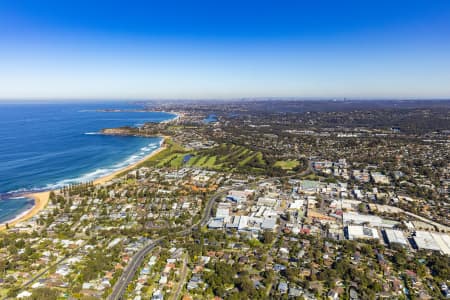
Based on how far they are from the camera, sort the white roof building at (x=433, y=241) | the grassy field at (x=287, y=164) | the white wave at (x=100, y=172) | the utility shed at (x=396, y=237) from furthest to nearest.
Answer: the grassy field at (x=287, y=164) < the white wave at (x=100, y=172) < the utility shed at (x=396, y=237) < the white roof building at (x=433, y=241)

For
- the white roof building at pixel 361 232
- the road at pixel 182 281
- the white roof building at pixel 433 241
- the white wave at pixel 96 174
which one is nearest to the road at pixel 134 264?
the road at pixel 182 281

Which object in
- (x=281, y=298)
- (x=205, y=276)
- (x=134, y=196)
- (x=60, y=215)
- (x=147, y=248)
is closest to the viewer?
(x=281, y=298)

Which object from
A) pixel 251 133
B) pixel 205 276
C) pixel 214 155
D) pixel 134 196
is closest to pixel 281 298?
pixel 205 276

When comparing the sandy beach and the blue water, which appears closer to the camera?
the sandy beach

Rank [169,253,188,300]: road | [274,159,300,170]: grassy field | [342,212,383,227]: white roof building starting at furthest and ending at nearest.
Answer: [274,159,300,170]: grassy field → [342,212,383,227]: white roof building → [169,253,188,300]: road

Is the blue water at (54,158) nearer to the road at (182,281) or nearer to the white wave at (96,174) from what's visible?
the white wave at (96,174)

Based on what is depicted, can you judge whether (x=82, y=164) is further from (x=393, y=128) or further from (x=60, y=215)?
(x=393, y=128)

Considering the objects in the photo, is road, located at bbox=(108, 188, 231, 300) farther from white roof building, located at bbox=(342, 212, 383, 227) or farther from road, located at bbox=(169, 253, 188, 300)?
white roof building, located at bbox=(342, 212, 383, 227)

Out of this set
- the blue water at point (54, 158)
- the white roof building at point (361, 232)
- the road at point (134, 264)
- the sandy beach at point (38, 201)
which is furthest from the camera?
the blue water at point (54, 158)

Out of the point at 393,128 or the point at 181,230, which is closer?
the point at 181,230

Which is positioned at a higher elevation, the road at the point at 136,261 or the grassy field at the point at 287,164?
the grassy field at the point at 287,164

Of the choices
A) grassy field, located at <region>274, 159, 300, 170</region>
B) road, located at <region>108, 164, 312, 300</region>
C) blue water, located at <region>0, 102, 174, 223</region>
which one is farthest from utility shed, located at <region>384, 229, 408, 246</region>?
blue water, located at <region>0, 102, 174, 223</region>
